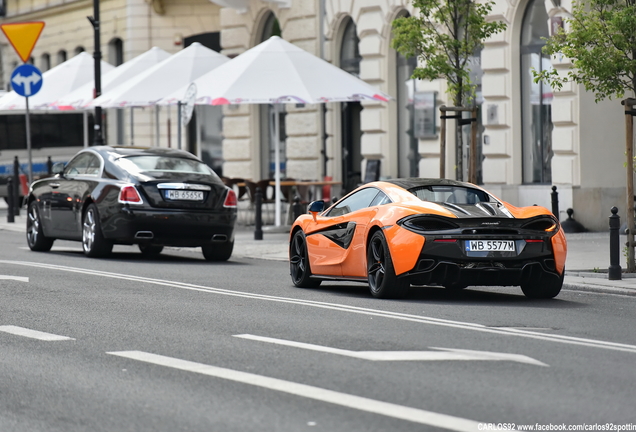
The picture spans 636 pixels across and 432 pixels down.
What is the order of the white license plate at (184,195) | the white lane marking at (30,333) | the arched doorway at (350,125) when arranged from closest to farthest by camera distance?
the white lane marking at (30,333) < the white license plate at (184,195) < the arched doorway at (350,125)

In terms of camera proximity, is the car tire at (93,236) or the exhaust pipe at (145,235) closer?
the exhaust pipe at (145,235)

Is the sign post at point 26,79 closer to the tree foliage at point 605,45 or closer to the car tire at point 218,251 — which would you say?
the car tire at point 218,251

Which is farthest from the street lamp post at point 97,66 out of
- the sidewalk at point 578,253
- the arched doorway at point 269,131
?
the arched doorway at point 269,131

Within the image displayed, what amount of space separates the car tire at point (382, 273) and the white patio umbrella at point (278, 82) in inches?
381

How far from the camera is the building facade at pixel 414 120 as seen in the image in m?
22.1

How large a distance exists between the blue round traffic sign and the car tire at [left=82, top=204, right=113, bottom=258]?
963 cm

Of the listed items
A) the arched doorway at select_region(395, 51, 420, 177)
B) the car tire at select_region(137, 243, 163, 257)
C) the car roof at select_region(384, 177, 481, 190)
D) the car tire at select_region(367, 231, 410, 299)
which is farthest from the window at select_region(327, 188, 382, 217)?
the arched doorway at select_region(395, 51, 420, 177)

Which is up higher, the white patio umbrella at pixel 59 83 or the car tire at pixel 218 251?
the white patio umbrella at pixel 59 83

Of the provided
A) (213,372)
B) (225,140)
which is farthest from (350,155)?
(213,372)

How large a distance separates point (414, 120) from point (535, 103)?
3.52m

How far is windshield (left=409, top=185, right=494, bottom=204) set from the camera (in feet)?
41.0

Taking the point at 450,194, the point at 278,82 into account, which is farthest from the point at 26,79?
the point at 450,194

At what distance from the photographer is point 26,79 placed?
1059 inches

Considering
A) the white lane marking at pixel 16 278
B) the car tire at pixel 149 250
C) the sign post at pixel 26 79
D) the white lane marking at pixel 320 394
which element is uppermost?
the sign post at pixel 26 79
